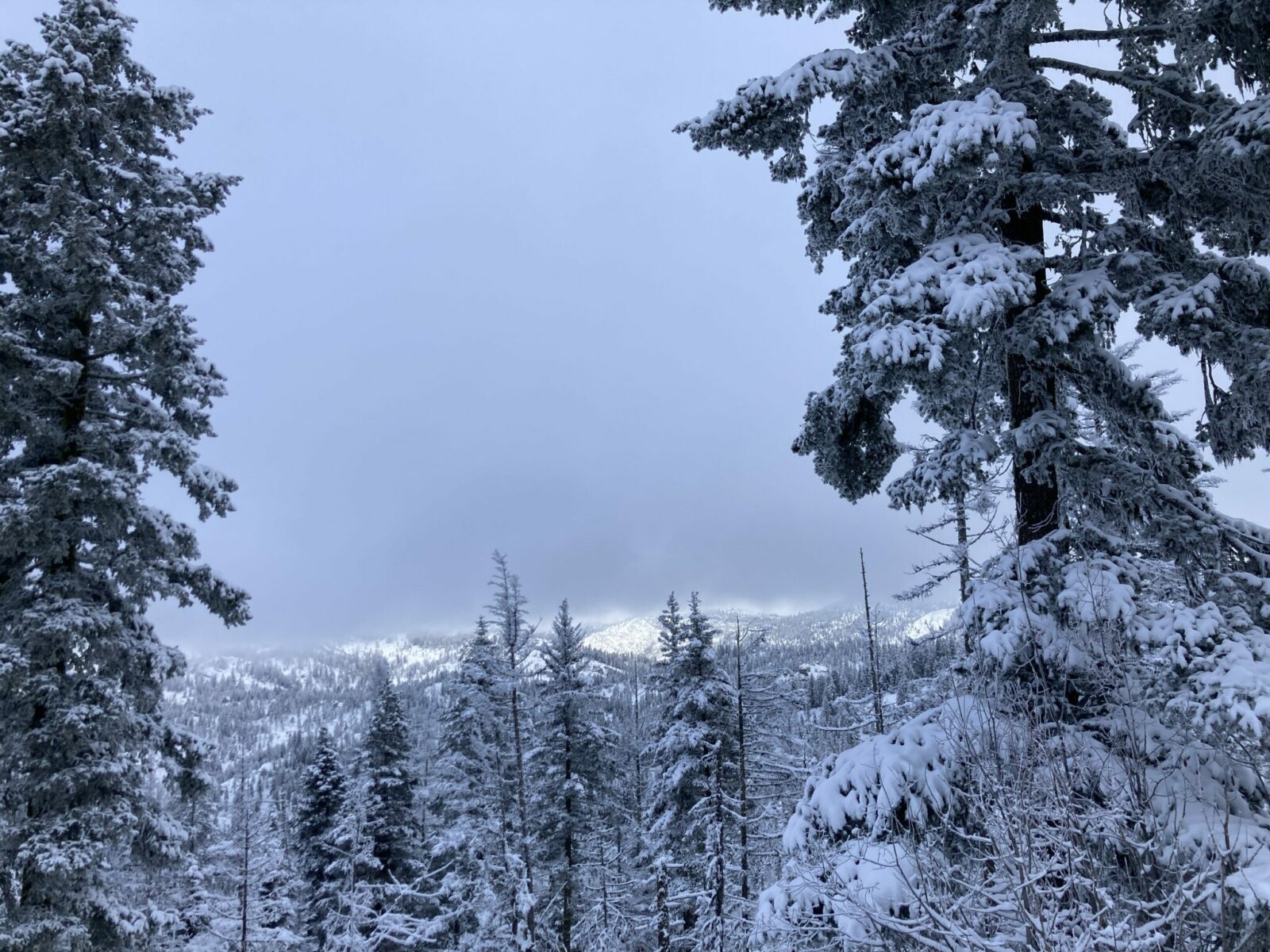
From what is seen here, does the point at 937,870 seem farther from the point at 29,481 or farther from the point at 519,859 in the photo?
the point at 519,859

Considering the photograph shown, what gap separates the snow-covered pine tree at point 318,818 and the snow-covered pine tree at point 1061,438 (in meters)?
25.9

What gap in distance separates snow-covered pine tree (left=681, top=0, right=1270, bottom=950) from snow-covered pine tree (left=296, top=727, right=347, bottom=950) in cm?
2587

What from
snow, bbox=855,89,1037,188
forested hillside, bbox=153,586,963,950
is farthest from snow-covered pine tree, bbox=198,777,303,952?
snow, bbox=855,89,1037,188

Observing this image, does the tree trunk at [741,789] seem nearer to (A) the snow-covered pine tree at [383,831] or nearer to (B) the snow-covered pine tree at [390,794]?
(A) the snow-covered pine tree at [383,831]

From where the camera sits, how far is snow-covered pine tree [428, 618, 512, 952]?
2077cm

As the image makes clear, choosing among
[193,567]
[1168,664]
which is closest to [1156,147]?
[1168,664]

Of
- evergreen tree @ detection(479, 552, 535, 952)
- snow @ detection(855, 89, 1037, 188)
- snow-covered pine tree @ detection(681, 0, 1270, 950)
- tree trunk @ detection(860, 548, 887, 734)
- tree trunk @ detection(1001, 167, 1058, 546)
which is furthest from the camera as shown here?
evergreen tree @ detection(479, 552, 535, 952)

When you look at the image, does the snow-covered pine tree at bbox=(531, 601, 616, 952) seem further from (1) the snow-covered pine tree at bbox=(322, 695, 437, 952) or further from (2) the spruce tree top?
(2) the spruce tree top

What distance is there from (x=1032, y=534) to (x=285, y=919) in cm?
3844

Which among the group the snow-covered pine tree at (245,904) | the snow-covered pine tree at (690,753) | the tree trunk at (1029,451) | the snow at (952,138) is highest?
the snow at (952,138)

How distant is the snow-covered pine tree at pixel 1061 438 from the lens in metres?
4.20

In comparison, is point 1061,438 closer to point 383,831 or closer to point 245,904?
point 383,831

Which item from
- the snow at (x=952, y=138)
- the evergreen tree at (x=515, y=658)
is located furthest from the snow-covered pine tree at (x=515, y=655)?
the snow at (x=952, y=138)

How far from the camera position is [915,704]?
1305 cm
